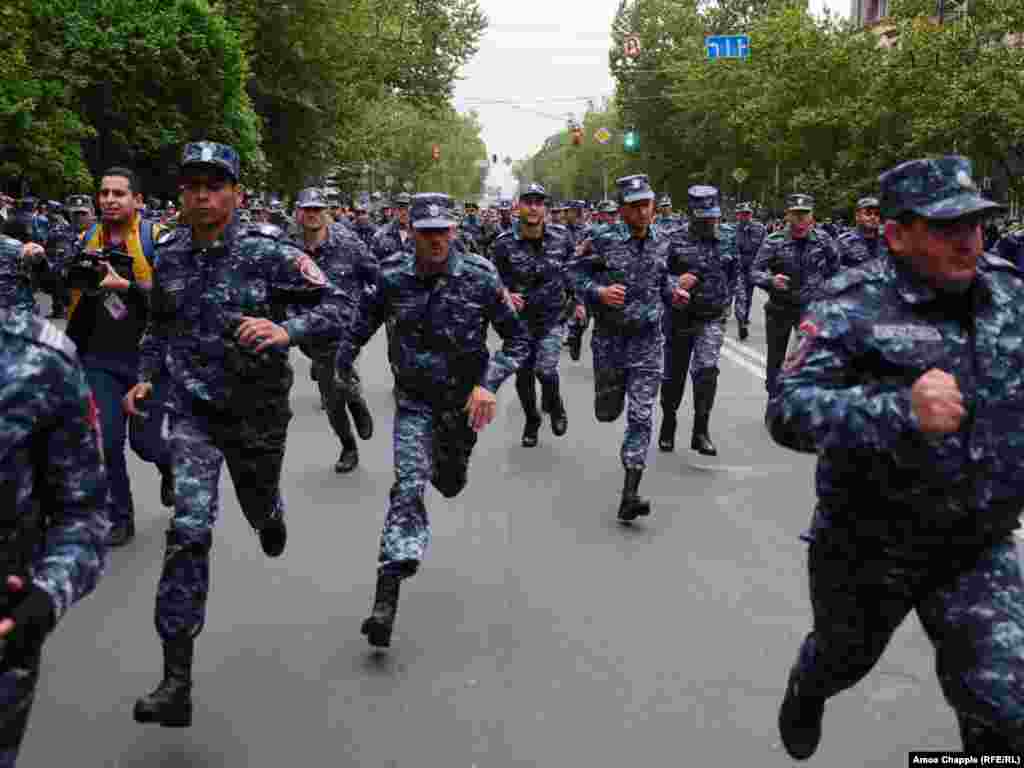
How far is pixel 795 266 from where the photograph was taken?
10.6m

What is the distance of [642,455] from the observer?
718cm

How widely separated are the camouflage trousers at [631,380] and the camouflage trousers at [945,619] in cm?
370

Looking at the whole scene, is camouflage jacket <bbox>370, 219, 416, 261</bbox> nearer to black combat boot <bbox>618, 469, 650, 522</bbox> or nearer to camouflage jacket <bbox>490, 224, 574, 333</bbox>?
camouflage jacket <bbox>490, 224, 574, 333</bbox>

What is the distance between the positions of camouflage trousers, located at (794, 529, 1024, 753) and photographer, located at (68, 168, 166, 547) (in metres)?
4.01

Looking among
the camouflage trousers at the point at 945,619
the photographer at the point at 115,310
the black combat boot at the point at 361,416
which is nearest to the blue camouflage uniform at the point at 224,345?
the photographer at the point at 115,310

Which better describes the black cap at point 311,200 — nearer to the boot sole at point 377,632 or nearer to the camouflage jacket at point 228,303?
the camouflage jacket at point 228,303

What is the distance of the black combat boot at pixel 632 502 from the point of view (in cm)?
712

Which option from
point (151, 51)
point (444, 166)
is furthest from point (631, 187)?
point (444, 166)

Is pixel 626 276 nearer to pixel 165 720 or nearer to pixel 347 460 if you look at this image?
pixel 347 460

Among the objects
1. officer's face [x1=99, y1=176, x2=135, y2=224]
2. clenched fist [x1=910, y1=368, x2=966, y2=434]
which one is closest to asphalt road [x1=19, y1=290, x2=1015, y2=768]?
clenched fist [x1=910, y1=368, x2=966, y2=434]

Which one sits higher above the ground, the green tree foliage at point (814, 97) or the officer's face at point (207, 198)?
the green tree foliage at point (814, 97)

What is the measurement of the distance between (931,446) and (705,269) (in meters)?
6.22

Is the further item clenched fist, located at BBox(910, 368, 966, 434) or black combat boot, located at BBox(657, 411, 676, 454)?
black combat boot, located at BBox(657, 411, 676, 454)

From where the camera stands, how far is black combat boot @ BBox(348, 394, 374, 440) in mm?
9320
